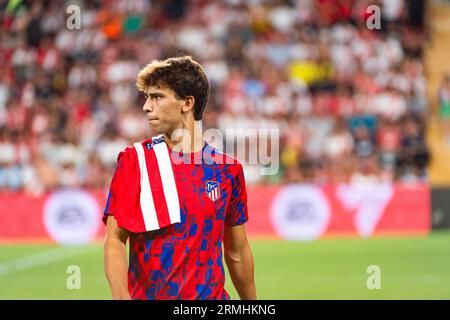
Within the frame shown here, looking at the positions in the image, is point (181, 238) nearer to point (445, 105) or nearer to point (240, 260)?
point (240, 260)

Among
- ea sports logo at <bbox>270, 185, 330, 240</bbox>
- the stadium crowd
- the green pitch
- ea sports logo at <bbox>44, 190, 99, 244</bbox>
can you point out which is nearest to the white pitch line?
the green pitch

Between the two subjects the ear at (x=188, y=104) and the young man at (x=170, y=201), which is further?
the ear at (x=188, y=104)

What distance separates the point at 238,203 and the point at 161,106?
0.64 m

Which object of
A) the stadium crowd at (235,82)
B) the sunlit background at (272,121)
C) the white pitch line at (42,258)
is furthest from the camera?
the stadium crowd at (235,82)

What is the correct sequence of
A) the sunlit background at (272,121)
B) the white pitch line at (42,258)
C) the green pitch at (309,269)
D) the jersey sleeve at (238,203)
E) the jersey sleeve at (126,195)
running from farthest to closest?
the sunlit background at (272,121) < the white pitch line at (42,258) < the green pitch at (309,269) < the jersey sleeve at (238,203) < the jersey sleeve at (126,195)

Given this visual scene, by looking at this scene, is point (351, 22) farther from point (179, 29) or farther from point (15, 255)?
point (15, 255)

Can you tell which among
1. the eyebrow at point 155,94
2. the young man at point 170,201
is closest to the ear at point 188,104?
the young man at point 170,201

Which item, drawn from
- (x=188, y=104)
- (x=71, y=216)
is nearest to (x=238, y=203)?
(x=188, y=104)

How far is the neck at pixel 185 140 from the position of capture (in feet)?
14.6

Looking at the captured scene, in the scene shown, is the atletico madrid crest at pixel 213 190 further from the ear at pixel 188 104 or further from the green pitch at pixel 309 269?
the green pitch at pixel 309 269

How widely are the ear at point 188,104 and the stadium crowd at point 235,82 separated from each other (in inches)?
522

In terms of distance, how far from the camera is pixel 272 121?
62.6 feet
